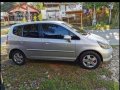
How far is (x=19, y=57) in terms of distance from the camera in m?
7.63

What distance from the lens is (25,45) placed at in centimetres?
744

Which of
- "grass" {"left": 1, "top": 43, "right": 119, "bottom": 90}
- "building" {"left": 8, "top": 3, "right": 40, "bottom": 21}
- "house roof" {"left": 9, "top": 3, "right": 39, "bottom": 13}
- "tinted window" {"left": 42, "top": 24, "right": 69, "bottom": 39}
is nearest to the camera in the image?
"grass" {"left": 1, "top": 43, "right": 119, "bottom": 90}

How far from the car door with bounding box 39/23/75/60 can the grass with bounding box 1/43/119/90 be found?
0.43 meters

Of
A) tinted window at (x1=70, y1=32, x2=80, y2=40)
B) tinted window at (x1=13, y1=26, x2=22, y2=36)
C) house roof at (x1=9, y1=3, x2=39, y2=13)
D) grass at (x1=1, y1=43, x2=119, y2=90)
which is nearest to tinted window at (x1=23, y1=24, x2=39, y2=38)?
tinted window at (x1=13, y1=26, x2=22, y2=36)

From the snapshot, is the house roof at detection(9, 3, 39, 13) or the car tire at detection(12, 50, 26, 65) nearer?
the car tire at detection(12, 50, 26, 65)

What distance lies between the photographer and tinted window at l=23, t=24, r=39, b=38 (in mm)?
7379

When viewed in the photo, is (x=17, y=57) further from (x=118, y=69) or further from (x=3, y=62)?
(x=118, y=69)

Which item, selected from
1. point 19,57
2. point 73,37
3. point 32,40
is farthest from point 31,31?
point 73,37

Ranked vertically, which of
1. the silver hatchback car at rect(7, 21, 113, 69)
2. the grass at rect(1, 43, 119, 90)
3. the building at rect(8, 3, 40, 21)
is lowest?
the grass at rect(1, 43, 119, 90)

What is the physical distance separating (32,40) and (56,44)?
816 millimetres

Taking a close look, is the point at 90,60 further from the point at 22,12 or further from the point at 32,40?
the point at 22,12

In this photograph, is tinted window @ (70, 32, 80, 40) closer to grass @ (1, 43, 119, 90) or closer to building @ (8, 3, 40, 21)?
grass @ (1, 43, 119, 90)

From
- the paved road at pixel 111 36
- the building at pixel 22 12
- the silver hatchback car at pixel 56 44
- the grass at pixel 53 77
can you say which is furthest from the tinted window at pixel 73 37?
the building at pixel 22 12

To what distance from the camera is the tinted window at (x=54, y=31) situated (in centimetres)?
706
